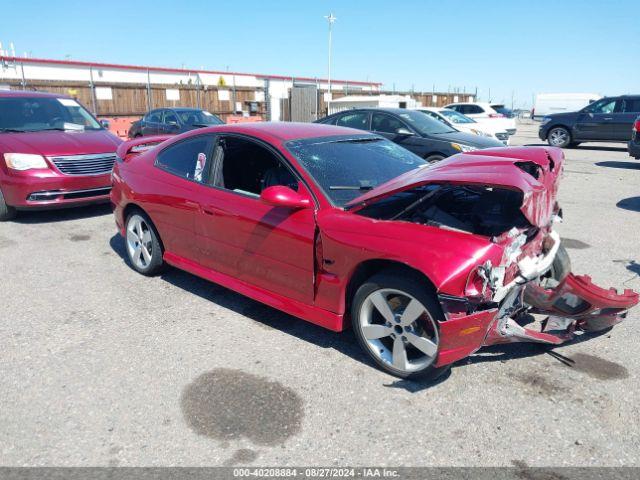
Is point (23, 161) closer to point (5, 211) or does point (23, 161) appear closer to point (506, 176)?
point (5, 211)

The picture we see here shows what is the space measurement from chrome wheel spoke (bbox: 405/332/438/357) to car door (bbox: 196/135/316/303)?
29.8 inches

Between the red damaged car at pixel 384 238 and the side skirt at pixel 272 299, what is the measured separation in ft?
0.04

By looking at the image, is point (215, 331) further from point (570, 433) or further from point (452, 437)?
point (570, 433)

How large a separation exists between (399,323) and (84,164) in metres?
5.86

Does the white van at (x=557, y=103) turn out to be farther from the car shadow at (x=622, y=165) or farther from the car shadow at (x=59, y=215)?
the car shadow at (x=59, y=215)

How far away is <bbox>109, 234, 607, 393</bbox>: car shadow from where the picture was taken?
3.25m

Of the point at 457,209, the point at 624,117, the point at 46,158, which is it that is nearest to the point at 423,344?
the point at 457,209

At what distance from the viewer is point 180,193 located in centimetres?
444

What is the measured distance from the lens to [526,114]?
5662 centimetres

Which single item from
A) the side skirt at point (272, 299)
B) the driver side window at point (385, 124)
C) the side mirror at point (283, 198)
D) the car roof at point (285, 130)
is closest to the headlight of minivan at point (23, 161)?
the side skirt at point (272, 299)

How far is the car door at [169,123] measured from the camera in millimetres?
13790

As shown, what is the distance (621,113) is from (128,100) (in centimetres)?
1941

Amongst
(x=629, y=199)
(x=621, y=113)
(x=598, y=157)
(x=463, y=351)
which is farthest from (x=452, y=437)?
(x=621, y=113)

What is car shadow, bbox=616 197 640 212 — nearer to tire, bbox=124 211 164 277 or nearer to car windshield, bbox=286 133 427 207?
car windshield, bbox=286 133 427 207
